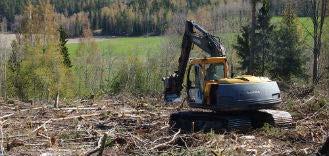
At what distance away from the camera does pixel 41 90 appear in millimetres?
43344

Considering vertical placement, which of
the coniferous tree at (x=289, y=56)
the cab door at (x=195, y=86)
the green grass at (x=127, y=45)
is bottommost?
the green grass at (x=127, y=45)

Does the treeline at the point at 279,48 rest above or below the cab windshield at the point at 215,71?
below

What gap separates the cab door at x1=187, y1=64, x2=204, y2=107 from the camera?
48.2 feet

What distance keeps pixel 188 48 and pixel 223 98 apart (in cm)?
391

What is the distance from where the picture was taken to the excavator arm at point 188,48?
618 inches

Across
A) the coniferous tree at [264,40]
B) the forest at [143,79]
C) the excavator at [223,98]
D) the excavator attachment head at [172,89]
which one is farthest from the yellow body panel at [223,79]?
the coniferous tree at [264,40]

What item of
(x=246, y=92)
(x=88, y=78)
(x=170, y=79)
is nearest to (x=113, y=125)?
(x=170, y=79)

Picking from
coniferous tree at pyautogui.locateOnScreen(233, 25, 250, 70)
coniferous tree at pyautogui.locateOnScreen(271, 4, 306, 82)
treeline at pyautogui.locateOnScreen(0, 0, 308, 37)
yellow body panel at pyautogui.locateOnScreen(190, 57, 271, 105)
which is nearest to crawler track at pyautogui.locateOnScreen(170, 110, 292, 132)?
yellow body panel at pyautogui.locateOnScreen(190, 57, 271, 105)

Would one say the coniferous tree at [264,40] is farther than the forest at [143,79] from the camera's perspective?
Yes

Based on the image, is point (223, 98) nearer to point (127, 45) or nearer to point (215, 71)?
point (215, 71)

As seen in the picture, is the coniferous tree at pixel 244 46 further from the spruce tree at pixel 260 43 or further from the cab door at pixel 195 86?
the cab door at pixel 195 86

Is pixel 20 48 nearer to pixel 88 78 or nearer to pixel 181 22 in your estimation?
pixel 88 78

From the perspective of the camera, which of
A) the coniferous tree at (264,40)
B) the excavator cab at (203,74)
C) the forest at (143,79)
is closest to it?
the forest at (143,79)

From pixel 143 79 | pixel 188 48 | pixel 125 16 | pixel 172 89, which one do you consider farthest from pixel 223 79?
pixel 125 16
